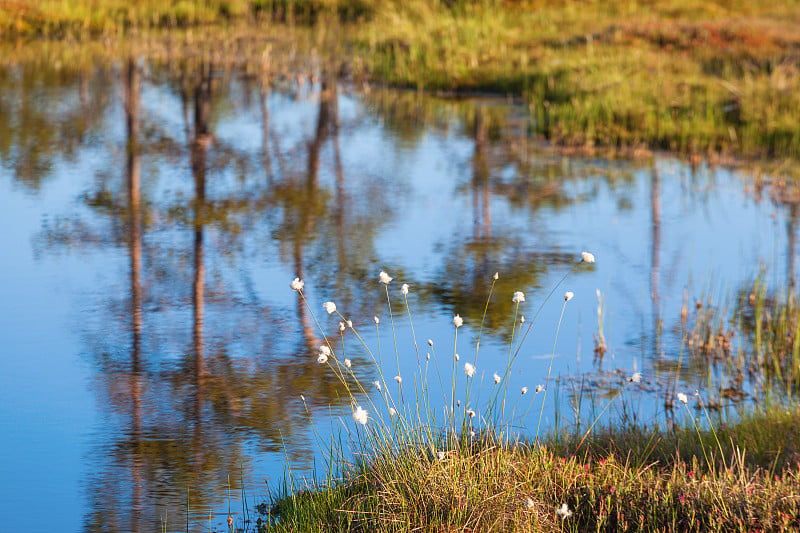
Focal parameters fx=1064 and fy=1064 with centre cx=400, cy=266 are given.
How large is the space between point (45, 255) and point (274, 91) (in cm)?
983

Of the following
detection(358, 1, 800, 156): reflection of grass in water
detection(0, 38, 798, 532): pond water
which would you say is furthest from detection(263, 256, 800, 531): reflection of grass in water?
detection(358, 1, 800, 156): reflection of grass in water

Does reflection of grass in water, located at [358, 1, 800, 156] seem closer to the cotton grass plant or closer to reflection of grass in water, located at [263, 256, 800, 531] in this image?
the cotton grass plant

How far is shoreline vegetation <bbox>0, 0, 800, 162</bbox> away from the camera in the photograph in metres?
15.2

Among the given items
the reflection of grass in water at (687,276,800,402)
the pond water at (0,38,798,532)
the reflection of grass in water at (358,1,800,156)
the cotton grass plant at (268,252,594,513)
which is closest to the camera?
the cotton grass plant at (268,252,594,513)

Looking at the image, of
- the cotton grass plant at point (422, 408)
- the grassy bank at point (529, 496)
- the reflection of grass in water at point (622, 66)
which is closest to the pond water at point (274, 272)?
the cotton grass plant at point (422, 408)

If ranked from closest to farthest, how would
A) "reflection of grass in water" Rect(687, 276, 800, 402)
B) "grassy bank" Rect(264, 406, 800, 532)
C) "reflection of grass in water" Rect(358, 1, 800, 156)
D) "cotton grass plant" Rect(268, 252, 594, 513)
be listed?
1. "grassy bank" Rect(264, 406, 800, 532)
2. "cotton grass plant" Rect(268, 252, 594, 513)
3. "reflection of grass in water" Rect(687, 276, 800, 402)
4. "reflection of grass in water" Rect(358, 1, 800, 156)

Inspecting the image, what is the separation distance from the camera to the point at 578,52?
19.9 metres

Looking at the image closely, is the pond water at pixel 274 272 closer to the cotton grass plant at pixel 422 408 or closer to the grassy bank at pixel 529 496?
the cotton grass plant at pixel 422 408

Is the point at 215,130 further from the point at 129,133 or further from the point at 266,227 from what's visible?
the point at 266,227

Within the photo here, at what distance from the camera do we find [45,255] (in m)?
10.0

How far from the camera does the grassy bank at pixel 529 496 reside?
4781 millimetres

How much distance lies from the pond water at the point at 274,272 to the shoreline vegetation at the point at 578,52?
0.95 m

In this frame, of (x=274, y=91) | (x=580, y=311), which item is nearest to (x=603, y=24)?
(x=274, y=91)

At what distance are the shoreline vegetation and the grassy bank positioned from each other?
395 inches
